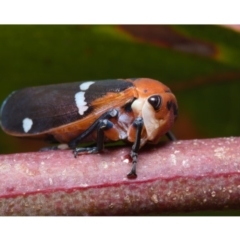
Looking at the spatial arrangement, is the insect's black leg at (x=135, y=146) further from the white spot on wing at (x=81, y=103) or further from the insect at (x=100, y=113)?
the white spot on wing at (x=81, y=103)

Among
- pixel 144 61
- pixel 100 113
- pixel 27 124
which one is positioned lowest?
pixel 27 124

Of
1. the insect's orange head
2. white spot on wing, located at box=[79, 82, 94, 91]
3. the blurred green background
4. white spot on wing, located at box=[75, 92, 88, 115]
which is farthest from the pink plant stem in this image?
the blurred green background

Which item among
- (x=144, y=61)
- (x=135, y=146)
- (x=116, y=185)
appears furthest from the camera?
(x=144, y=61)

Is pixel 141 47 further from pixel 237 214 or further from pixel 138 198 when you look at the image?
pixel 138 198

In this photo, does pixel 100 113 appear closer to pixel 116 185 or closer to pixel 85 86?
pixel 85 86

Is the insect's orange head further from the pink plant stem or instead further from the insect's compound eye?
the pink plant stem

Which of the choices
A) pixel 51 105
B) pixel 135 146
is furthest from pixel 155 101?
pixel 51 105

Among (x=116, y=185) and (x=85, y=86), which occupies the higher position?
(x=85, y=86)

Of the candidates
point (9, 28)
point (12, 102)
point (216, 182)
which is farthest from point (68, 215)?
point (9, 28)
